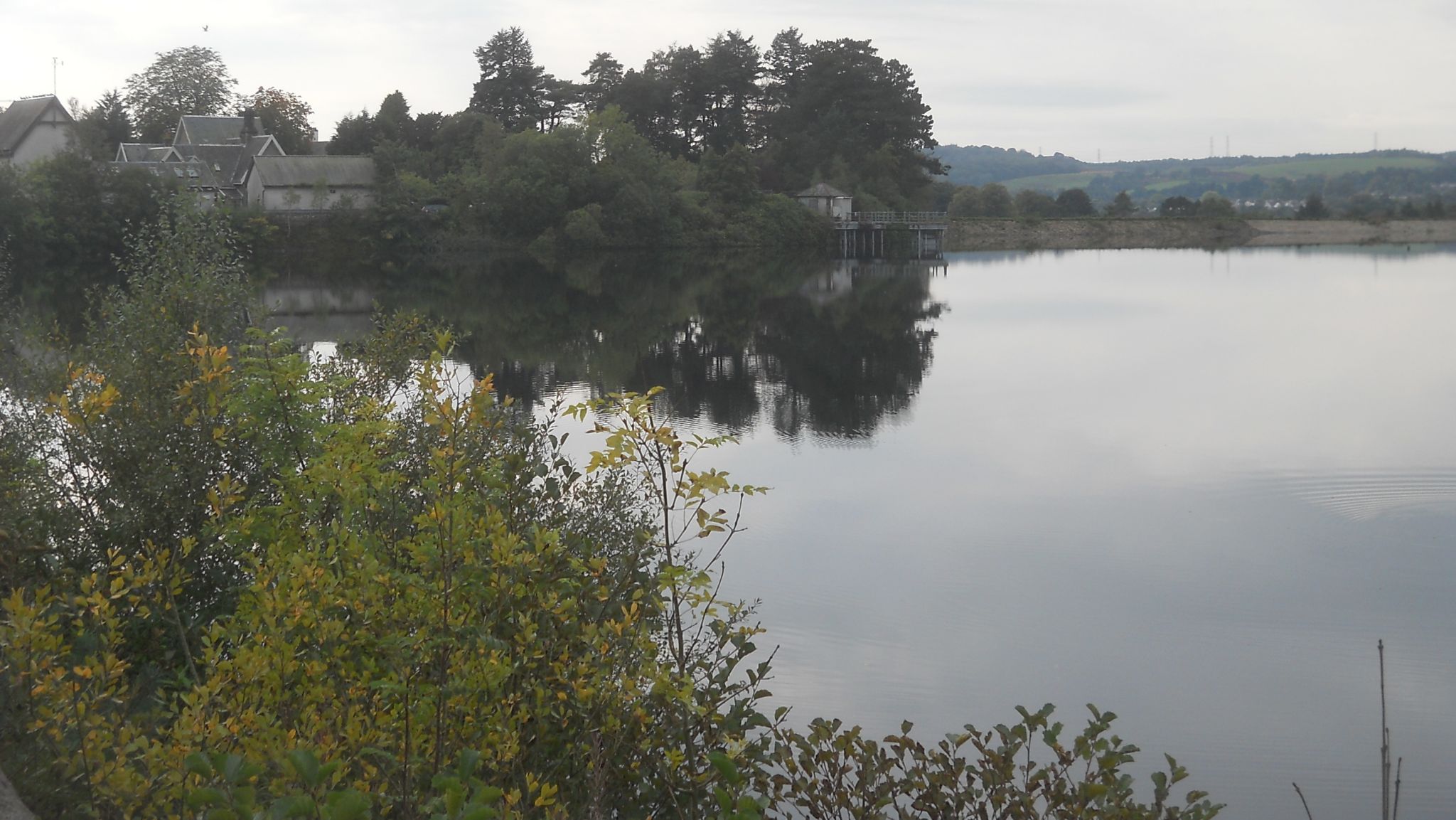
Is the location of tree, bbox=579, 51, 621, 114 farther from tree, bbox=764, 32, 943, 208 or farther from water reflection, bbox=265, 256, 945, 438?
water reflection, bbox=265, 256, 945, 438

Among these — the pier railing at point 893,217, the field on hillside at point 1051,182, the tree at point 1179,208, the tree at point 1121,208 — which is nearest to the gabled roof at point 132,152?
the pier railing at point 893,217

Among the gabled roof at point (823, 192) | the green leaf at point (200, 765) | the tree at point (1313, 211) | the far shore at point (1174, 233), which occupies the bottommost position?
the green leaf at point (200, 765)

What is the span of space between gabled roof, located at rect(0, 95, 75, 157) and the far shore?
54.9m

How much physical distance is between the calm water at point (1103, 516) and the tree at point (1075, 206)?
6534 cm

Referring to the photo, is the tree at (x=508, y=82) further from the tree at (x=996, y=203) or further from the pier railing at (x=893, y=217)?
the tree at (x=996, y=203)

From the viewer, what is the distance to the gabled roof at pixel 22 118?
2403 inches

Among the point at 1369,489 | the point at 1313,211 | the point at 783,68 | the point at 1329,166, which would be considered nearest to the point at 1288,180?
the point at 1329,166

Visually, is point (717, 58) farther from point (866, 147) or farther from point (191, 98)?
point (191, 98)

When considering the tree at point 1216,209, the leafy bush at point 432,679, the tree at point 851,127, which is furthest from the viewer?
the tree at point 1216,209

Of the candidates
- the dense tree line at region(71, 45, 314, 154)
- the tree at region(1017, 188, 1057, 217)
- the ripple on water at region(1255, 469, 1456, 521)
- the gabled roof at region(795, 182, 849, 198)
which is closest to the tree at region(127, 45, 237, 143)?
the dense tree line at region(71, 45, 314, 154)

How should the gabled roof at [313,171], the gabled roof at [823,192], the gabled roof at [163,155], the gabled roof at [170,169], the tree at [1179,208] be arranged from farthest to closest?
1. the tree at [1179,208]
2. the gabled roof at [823,192]
3. the gabled roof at [163,155]
4. the gabled roof at [313,171]
5. the gabled roof at [170,169]

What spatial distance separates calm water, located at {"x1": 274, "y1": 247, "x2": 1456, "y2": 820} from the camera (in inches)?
360

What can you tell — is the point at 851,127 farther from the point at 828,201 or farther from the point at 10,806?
the point at 10,806

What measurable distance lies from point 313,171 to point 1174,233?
63142mm
